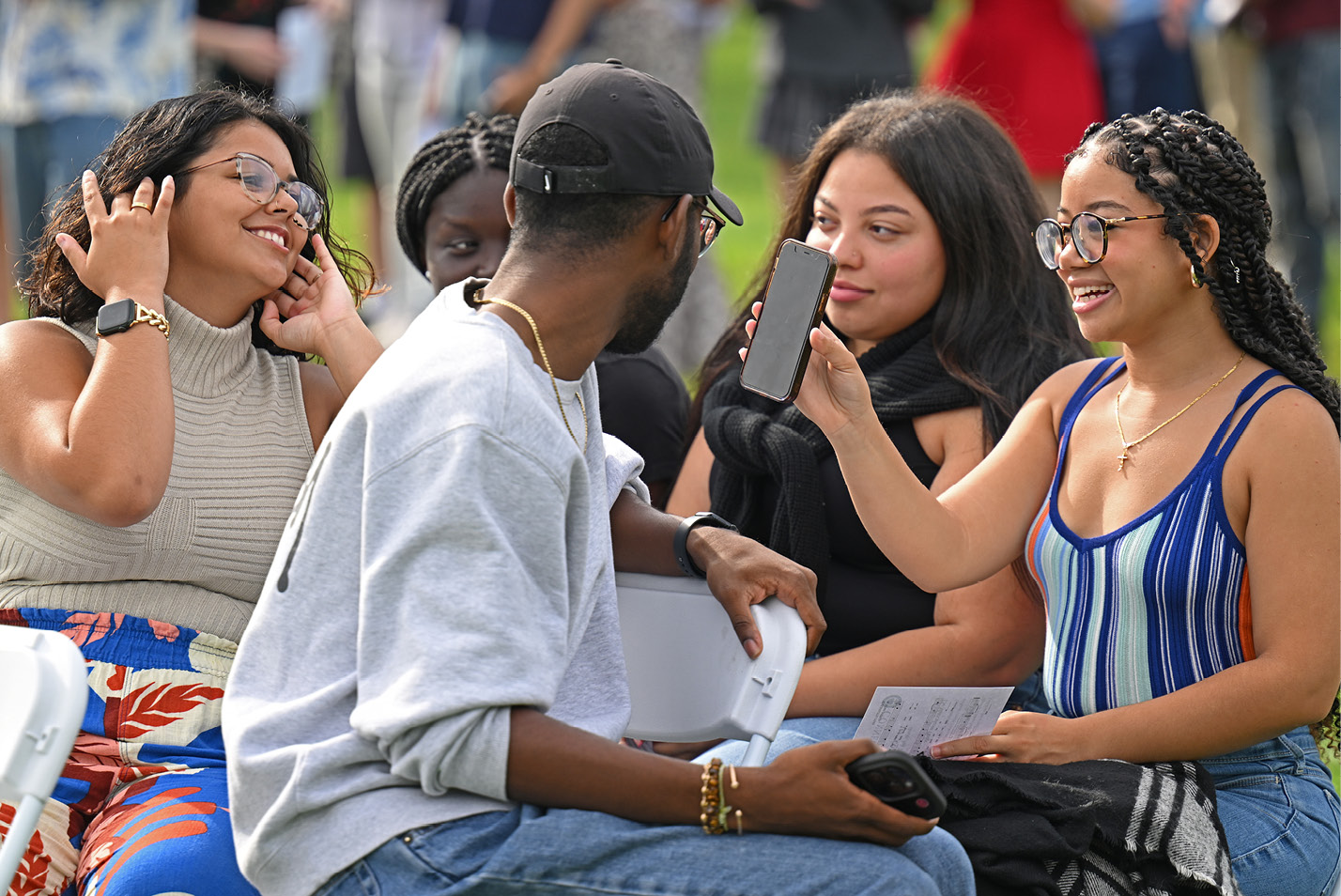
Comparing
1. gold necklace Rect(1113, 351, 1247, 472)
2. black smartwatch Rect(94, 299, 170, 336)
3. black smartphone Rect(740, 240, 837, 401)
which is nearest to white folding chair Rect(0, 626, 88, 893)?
black smartwatch Rect(94, 299, 170, 336)

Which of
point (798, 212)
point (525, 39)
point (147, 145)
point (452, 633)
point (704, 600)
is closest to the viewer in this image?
point (452, 633)

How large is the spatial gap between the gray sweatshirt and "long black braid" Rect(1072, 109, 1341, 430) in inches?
47.3

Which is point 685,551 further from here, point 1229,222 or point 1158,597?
point 1229,222

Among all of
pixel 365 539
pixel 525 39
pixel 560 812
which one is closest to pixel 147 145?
pixel 365 539

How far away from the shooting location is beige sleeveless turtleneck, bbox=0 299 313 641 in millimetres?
2600

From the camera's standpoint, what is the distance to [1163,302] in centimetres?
269

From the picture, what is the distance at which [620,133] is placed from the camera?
2.16 metres

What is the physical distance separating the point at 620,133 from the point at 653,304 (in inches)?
11.0

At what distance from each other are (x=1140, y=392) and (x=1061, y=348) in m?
0.55

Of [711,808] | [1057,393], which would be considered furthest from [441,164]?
[711,808]

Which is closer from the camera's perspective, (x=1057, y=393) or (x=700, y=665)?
(x=700, y=665)

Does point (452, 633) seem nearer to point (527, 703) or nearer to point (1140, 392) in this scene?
point (527, 703)

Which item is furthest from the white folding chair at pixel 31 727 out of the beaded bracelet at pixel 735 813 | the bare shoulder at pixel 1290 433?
the bare shoulder at pixel 1290 433

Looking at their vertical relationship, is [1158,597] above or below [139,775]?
above
